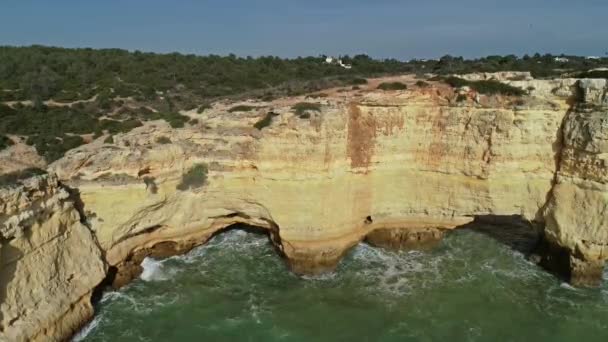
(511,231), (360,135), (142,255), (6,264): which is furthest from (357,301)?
(6,264)

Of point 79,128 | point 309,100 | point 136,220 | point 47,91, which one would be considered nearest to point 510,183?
point 309,100

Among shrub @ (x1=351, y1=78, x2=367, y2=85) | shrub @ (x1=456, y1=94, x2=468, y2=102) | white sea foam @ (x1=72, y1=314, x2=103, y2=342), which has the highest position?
shrub @ (x1=351, y1=78, x2=367, y2=85)

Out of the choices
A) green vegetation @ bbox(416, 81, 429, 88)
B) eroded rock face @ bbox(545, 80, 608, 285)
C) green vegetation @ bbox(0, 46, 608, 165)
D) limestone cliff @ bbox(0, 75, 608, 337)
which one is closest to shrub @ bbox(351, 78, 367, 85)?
green vegetation @ bbox(0, 46, 608, 165)

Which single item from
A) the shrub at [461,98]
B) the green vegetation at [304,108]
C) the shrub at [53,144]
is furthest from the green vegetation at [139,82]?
the green vegetation at [304,108]

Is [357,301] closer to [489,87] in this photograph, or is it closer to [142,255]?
[142,255]

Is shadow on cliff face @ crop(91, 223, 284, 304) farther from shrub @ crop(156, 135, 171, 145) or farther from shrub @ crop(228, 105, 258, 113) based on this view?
shrub @ crop(228, 105, 258, 113)

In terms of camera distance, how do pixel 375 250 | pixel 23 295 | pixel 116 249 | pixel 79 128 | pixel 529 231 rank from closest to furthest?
pixel 23 295 < pixel 116 249 < pixel 375 250 < pixel 529 231 < pixel 79 128

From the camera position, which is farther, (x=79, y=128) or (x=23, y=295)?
(x=79, y=128)

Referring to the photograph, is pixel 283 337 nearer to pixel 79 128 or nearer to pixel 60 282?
pixel 60 282
